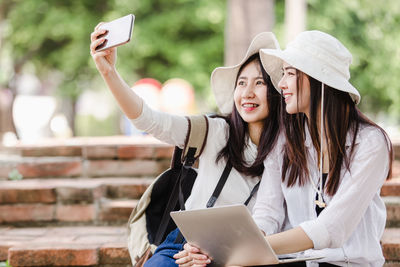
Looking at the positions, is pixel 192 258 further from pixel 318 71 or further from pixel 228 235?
pixel 318 71

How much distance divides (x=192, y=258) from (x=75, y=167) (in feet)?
8.59

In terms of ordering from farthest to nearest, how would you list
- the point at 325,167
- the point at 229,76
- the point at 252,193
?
the point at 229,76 → the point at 252,193 → the point at 325,167

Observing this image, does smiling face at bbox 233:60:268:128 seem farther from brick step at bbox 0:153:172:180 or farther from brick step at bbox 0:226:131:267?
brick step at bbox 0:153:172:180

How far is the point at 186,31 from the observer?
1073 cm

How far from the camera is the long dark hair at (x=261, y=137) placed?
2.65 metres

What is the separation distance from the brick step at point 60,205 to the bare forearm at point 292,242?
76.7 inches

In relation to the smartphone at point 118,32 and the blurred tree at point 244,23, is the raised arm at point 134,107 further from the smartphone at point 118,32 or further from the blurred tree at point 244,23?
the blurred tree at point 244,23

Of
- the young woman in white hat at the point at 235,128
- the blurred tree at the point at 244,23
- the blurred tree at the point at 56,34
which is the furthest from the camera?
the blurred tree at the point at 56,34

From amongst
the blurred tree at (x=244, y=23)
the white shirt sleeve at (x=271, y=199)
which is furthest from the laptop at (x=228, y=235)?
the blurred tree at (x=244, y=23)

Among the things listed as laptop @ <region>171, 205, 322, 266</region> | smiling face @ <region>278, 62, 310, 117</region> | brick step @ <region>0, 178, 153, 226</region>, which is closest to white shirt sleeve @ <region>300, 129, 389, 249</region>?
laptop @ <region>171, 205, 322, 266</region>

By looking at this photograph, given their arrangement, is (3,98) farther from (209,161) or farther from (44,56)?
(209,161)

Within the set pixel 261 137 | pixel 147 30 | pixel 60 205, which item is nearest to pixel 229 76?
pixel 261 137

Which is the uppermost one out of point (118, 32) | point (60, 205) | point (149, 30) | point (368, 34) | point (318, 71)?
point (118, 32)

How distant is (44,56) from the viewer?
12.9 meters
